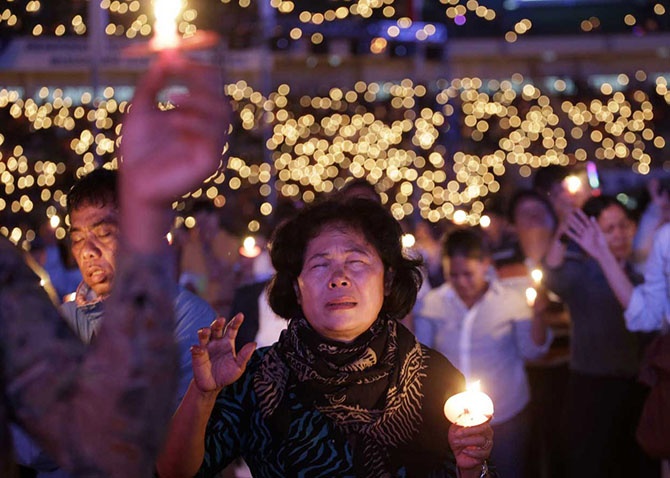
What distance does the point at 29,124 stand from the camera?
61.1 ft

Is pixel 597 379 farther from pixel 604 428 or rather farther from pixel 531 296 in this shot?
pixel 531 296

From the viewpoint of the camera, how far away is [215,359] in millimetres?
2910

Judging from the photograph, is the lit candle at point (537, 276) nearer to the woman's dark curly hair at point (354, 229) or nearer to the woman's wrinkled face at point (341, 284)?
the woman's dark curly hair at point (354, 229)

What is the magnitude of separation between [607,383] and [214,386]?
4.32m

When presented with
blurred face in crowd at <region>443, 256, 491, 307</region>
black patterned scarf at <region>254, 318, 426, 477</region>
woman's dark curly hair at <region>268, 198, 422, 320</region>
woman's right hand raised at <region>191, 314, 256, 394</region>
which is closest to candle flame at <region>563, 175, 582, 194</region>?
blurred face in crowd at <region>443, 256, 491, 307</region>

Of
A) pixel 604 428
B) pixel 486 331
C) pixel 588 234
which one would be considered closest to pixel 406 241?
pixel 486 331

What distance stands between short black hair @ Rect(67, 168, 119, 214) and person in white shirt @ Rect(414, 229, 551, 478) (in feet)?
9.53

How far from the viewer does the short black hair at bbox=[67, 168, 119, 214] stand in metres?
3.71

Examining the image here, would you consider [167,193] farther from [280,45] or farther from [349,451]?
[280,45]

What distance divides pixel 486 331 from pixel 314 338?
2.90 m

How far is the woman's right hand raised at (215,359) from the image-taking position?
2871mm

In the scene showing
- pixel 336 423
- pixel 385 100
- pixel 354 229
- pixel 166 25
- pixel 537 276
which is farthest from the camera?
pixel 385 100

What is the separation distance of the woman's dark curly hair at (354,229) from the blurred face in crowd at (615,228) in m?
3.26

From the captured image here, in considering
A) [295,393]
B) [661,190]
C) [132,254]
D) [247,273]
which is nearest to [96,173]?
[295,393]
